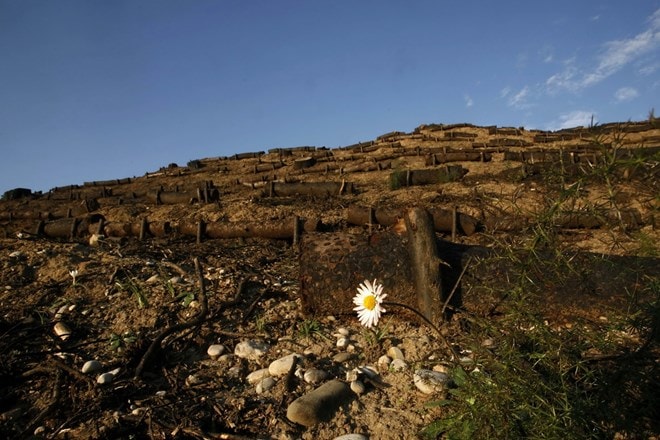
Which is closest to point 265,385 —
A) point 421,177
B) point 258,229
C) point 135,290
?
point 135,290

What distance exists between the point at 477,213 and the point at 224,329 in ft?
19.6

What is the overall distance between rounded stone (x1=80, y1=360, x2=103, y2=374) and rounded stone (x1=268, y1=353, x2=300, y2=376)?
1.23 metres

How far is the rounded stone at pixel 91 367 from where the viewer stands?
284 centimetres

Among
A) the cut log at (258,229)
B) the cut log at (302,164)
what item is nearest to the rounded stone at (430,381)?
the cut log at (258,229)

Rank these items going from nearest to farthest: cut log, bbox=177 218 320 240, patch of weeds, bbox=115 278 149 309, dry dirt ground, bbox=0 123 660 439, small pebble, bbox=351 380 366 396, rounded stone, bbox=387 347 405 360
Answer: dry dirt ground, bbox=0 123 660 439 → small pebble, bbox=351 380 366 396 → rounded stone, bbox=387 347 405 360 → patch of weeds, bbox=115 278 149 309 → cut log, bbox=177 218 320 240

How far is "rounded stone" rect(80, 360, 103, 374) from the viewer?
2.84 metres

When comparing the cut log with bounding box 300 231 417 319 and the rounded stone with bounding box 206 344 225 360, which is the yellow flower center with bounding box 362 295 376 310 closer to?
the cut log with bounding box 300 231 417 319


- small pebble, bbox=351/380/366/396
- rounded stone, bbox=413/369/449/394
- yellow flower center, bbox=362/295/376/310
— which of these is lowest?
small pebble, bbox=351/380/366/396

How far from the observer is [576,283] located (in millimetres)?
3297

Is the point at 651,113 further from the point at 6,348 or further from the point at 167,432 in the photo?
the point at 6,348

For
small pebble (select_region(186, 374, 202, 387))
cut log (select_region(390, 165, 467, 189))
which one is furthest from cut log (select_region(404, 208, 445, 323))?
cut log (select_region(390, 165, 467, 189))

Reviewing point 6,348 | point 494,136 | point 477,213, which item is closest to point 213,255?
point 6,348

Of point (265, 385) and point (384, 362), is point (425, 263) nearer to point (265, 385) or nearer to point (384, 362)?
point (384, 362)

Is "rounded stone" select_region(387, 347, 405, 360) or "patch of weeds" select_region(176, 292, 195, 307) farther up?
"patch of weeds" select_region(176, 292, 195, 307)
